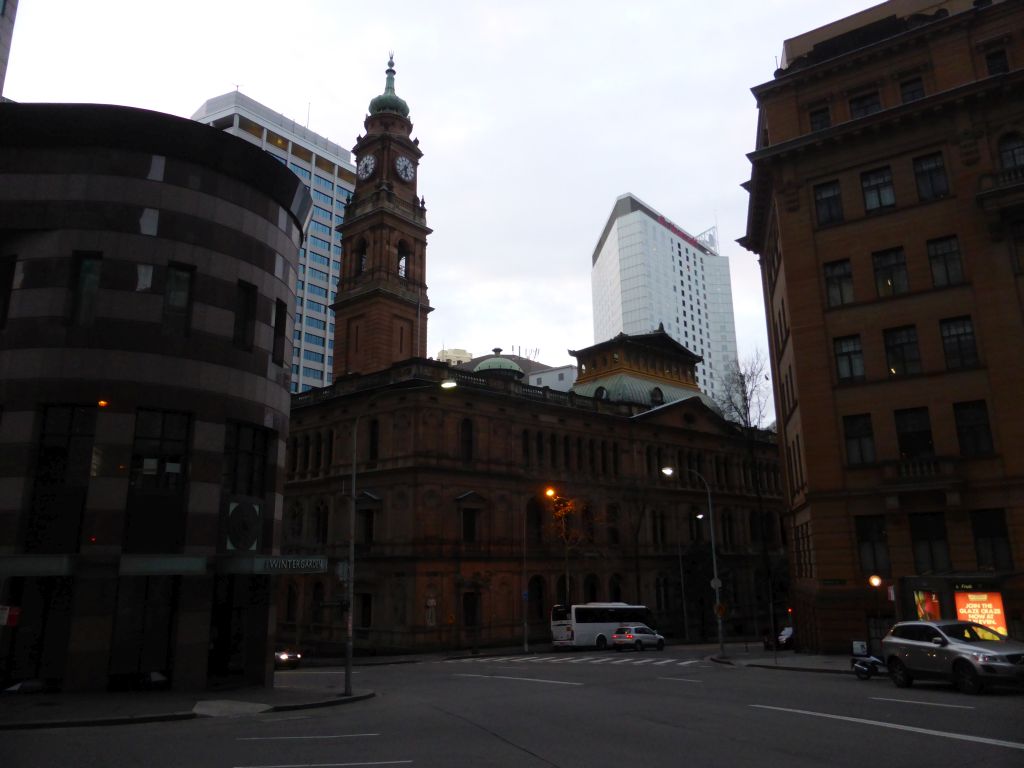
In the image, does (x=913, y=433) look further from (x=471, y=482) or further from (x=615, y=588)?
(x=615, y=588)

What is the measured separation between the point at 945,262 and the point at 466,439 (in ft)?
103

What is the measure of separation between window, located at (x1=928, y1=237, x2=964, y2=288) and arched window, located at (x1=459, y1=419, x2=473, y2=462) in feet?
101

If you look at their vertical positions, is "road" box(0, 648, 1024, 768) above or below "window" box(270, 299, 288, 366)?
below

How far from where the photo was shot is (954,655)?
702 inches

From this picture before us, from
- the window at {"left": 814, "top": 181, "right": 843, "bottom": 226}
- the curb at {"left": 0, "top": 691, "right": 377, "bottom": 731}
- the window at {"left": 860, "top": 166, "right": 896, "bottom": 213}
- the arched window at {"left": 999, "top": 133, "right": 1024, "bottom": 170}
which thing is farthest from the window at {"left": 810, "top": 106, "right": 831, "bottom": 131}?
the curb at {"left": 0, "top": 691, "right": 377, "bottom": 731}

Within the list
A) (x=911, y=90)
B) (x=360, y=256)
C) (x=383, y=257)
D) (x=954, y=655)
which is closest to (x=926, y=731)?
(x=954, y=655)

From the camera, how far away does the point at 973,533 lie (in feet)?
92.7

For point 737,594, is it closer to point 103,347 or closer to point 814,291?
point 814,291

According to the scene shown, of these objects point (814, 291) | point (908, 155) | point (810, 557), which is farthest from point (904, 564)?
point (908, 155)

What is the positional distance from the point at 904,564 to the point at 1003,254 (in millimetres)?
13071

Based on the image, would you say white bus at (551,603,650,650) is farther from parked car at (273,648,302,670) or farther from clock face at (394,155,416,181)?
clock face at (394,155,416,181)

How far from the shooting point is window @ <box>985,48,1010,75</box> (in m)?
31.0

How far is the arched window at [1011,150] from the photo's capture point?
98.9 ft

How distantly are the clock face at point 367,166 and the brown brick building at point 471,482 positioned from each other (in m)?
0.23
